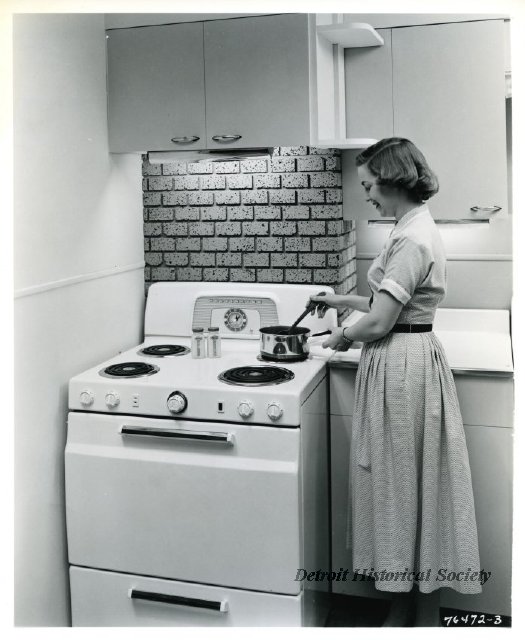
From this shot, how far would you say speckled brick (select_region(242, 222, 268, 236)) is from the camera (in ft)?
10.7

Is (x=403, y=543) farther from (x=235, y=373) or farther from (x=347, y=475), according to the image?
(x=235, y=373)

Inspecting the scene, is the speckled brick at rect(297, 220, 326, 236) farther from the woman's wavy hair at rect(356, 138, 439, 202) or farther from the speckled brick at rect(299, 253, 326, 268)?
the woman's wavy hair at rect(356, 138, 439, 202)

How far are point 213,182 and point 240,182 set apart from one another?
120 millimetres

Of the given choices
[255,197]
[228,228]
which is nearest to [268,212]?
[255,197]

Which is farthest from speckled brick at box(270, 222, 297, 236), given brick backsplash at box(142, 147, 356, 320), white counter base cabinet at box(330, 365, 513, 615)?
white counter base cabinet at box(330, 365, 513, 615)

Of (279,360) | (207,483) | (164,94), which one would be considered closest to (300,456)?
(207,483)

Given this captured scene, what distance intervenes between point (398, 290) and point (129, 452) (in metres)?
1.03

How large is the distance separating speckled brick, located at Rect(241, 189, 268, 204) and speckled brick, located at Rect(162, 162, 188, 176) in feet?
0.93

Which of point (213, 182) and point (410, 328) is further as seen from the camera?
point (213, 182)

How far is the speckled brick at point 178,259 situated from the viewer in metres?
3.36

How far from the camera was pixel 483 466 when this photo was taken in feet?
8.95

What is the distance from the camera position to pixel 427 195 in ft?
8.23

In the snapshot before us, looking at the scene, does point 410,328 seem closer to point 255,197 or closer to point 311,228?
point 311,228
